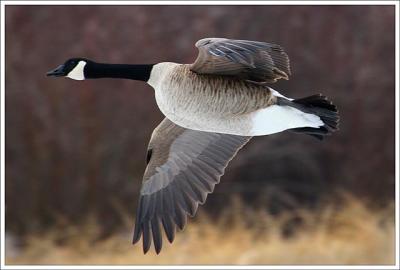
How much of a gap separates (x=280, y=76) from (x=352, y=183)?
13.0ft

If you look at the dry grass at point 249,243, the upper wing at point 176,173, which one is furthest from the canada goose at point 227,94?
the dry grass at point 249,243

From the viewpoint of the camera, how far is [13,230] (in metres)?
6.54

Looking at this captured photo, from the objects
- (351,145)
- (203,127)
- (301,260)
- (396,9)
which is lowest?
(301,260)

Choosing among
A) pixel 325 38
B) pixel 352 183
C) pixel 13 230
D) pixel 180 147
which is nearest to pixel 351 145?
pixel 352 183

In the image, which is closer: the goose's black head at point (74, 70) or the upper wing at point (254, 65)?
A: the upper wing at point (254, 65)

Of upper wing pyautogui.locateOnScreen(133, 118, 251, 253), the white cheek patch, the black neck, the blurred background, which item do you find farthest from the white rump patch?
the blurred background

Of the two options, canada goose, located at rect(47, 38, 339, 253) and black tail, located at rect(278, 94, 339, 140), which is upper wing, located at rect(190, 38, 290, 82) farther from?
black tail, located at rect(278, 94, 339, 140)

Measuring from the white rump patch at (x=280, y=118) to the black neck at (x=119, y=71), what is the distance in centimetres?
45

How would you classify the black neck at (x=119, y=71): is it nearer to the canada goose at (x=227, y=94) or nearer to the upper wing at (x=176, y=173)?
the canada goose at (x=227, y=94)

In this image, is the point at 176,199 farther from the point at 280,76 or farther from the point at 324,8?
the point at 324,8

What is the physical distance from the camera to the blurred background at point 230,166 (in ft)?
20.7

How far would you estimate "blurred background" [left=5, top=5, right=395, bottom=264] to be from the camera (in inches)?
248

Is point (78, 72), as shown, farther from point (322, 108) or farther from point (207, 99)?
point (322, 108)

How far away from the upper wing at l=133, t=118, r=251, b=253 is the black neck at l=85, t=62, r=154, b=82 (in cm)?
50
